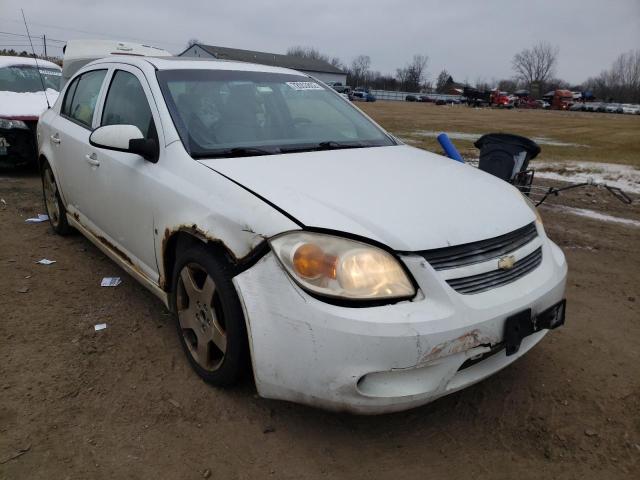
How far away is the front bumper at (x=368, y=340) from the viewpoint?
1.85 m

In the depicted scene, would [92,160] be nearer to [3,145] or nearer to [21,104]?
[3,145]

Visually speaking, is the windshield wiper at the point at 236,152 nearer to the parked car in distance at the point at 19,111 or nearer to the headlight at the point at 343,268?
the headlight at the point at 343,268

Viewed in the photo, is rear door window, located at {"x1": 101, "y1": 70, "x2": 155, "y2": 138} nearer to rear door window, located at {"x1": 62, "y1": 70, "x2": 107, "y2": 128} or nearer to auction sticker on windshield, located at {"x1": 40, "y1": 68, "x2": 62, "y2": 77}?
rear door window, located at {"x1": 62, "y1": 70, "x2": 107, "y2": 128}

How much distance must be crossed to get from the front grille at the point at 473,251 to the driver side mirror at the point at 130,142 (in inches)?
61.8

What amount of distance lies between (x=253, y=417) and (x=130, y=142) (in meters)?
1.55

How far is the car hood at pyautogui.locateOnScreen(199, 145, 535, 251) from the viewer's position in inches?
79.0

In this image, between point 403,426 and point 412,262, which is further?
point 403,426

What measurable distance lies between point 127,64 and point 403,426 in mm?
2811

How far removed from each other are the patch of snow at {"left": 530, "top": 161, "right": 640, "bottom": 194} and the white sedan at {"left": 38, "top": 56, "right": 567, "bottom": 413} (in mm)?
6442

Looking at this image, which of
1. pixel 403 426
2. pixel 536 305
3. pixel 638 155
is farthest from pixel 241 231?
pixel 638 155

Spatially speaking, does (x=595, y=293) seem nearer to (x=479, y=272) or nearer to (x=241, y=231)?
Answer: (x=479, y=272)

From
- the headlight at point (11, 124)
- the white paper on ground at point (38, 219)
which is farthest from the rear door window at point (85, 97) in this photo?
the headlight at point (11, 124)

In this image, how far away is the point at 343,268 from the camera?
1911 mm

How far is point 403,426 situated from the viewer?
232 centimetres
